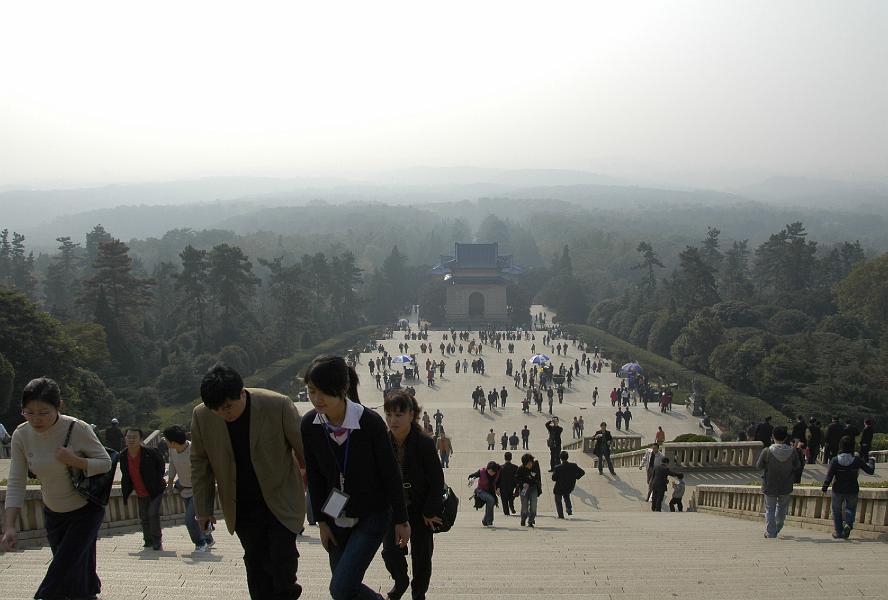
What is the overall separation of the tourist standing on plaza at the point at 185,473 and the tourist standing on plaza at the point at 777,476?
5170 millimetres

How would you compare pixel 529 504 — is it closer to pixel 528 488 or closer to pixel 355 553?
pixel 528 488

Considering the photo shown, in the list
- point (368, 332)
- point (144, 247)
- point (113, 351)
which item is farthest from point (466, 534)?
point (144, 247)

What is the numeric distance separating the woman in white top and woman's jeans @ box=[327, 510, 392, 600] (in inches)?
65.3

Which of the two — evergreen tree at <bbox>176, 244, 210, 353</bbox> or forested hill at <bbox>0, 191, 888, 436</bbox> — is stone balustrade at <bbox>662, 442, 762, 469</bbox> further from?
evergreen tree at <bbox>176, 244, 210, 353</bbox>

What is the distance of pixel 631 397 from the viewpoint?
1389 inches

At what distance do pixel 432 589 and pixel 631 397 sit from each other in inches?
1194

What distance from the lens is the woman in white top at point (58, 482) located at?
527 cm

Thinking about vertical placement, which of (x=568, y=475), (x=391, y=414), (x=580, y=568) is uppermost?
(x=391, y=414)

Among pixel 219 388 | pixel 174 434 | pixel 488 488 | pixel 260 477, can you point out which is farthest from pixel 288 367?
pixel 219 388

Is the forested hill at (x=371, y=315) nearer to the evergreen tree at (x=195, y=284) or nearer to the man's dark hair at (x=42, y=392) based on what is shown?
the evergreen tree at (x=195, y=284)

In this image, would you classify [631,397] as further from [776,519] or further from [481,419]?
[776,519]

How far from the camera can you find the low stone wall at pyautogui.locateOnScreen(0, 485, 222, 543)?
808 cm

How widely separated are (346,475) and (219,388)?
0.77 meters

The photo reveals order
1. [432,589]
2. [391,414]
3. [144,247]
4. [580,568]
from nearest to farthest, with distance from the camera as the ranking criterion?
[391,414], [432,589], [580,568], [144,247]
